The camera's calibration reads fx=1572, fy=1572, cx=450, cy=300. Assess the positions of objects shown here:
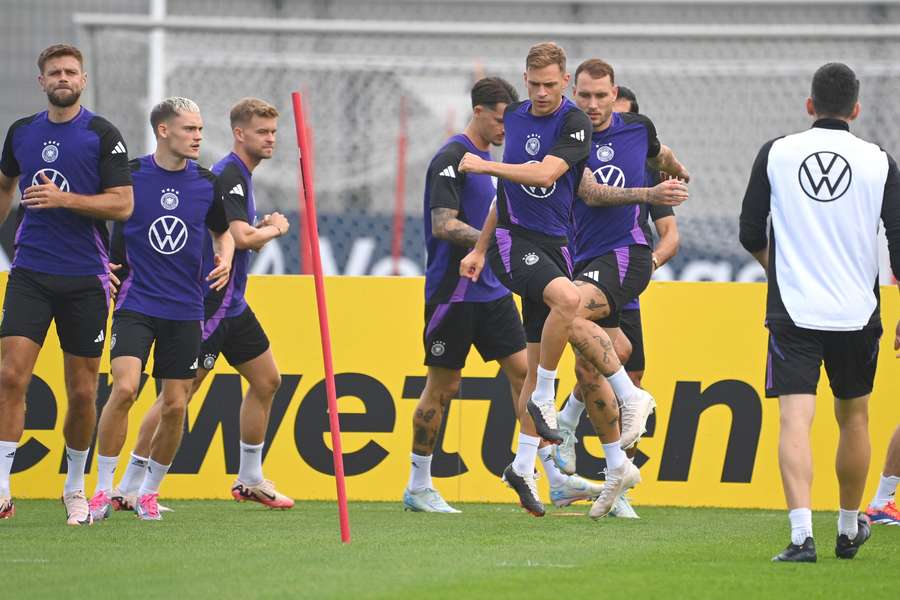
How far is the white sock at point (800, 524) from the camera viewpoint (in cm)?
693

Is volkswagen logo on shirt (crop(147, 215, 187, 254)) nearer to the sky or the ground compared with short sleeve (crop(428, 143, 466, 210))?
nearer to the ground

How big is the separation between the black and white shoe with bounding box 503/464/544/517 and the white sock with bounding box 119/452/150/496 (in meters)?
2.31

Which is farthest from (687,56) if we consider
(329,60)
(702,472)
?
(702,472)

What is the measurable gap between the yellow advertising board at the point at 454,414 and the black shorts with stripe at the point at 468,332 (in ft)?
2.97

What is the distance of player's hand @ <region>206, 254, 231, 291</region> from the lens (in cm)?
888

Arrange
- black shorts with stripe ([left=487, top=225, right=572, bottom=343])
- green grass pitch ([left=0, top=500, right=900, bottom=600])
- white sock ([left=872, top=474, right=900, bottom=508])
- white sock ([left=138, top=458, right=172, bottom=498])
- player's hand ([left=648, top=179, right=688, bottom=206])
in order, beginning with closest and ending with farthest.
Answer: green grass pitch ([left=0, top=500, right=900, bottom=600]), black shorts with stripe ([left=487, top=225, right=572, bottom=343]), player's hand ([left=648, top=179, right=688, bottom=206]), white sock ([left=138, top=458, right=172, bottom=498]), white sock ([left=872, top=474, right=900, bottom=508])

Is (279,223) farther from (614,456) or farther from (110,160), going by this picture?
(614,456)

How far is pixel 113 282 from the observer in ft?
29.2

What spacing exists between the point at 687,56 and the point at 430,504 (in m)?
9.01

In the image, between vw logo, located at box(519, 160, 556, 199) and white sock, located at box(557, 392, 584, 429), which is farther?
white sock, located at box(557, 392, 584, 429)

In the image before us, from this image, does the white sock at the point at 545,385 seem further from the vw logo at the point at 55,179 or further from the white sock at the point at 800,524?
the vw logo at the point at 55,179

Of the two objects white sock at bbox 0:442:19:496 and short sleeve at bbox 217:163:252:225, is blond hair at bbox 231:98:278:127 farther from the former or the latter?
white sock at bbox 0:442:19:496

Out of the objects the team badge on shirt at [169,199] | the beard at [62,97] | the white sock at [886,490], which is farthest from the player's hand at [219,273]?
the white sock at [886,490]

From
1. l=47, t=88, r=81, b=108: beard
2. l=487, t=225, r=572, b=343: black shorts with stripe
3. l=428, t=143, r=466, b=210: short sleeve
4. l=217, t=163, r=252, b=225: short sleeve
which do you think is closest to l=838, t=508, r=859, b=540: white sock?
l=487, t=225, r=572, b=343: black shorts with stripe
